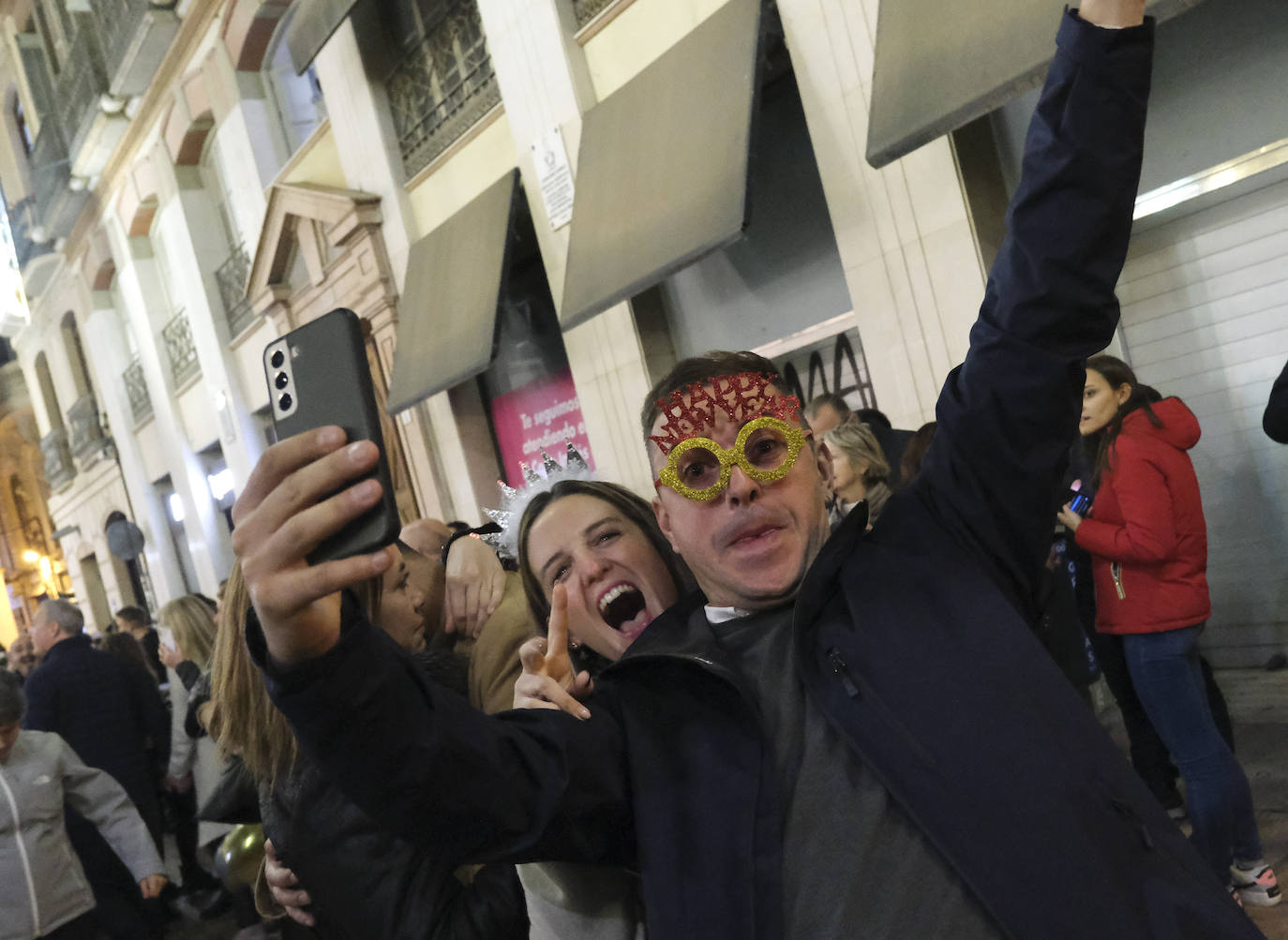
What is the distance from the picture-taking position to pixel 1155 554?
4035mm

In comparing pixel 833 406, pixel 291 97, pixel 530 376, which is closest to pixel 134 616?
pixel 530 376

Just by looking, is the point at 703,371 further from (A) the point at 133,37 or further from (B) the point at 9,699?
(A) the point at 133,37

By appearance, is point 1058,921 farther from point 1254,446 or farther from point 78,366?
point 78,366

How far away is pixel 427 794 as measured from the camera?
4.82 ft

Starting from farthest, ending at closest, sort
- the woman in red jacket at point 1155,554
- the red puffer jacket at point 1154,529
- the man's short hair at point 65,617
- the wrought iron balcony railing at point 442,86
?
the wrought iron balcony railing at point 442,86 → the man's short hair at point 65,617 → the red puffer jacket at point 1154,529 → the woman in red jacket at point 1155,554

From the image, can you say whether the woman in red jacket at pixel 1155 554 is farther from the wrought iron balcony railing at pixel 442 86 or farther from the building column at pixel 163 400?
the building column at pixel 163 400

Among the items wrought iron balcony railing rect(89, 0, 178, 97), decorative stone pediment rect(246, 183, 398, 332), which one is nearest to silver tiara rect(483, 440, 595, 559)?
decorative stone pediment rect(246, 183, 398, 332)

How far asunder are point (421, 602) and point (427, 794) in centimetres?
171

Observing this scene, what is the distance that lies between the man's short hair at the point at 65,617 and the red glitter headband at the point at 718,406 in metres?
6.55

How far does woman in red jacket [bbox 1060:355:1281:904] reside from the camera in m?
3.97

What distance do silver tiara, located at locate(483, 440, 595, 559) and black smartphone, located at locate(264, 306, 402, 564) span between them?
1539 millimetres

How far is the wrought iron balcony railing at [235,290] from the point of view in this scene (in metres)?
15.2

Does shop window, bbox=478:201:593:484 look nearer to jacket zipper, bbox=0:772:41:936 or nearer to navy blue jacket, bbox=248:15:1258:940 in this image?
jacket zipper, bbox=0:772:41:936

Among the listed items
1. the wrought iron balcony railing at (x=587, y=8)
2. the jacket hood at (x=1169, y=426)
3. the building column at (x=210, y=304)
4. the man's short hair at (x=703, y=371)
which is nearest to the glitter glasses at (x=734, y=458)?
the man's short hair at (x=703, y=371)
